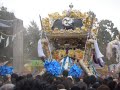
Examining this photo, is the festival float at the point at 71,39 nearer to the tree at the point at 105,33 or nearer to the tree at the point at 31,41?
the tree at the point at 31,41

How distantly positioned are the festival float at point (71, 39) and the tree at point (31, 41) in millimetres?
13469

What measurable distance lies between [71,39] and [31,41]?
2148 cm

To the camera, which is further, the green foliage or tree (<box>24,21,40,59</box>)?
tree (<box>24,21,40,59</box>)

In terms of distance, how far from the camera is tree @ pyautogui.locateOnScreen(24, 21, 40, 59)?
3635 cm

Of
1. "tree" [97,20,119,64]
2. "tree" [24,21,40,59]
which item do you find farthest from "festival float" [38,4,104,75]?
"tree" [97,20,119,64]

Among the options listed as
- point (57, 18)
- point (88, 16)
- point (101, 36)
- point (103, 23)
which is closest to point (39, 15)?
point (57, 18)

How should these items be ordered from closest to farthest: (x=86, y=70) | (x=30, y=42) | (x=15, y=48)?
(x=86, y=70), (x=15, y=48), (x=30, y=42)

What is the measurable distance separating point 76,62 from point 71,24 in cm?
182

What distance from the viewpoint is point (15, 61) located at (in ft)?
61.6

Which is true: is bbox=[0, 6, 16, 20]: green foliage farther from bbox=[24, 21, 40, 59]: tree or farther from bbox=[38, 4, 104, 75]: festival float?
bbox=[38, 4, 104, 75]: festival float

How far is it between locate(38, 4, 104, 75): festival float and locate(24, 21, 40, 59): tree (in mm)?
13469

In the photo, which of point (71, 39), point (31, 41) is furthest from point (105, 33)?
point (71, 39)

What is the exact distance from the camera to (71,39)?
63.1 feet

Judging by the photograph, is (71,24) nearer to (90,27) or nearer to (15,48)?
(90,27)
